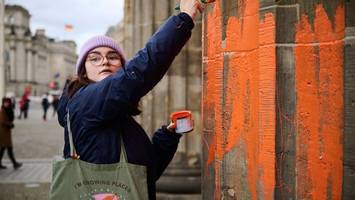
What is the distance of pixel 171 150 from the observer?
2.41 m

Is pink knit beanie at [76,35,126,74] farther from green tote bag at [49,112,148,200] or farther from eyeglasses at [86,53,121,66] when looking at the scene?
green tote bag at [49,112,148,200]

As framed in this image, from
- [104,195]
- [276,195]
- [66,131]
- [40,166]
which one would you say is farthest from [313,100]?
[40,166]

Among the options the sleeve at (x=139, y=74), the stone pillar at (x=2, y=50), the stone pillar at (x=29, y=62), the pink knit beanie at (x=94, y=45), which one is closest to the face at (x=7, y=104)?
the pink knit beanie at (x=94, y=45)

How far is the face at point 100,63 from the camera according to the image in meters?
2.27

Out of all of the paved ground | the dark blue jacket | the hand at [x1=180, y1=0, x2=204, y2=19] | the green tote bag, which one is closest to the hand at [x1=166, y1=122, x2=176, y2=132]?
the dark blue jacket

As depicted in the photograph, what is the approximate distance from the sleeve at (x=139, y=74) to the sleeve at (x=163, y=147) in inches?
15.4

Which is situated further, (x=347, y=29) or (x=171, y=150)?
(x=171, y=150)

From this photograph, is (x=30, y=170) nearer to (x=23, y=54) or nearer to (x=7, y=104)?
(x=7, y=104)

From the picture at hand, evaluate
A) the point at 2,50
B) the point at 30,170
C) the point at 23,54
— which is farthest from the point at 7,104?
the point at 23,54

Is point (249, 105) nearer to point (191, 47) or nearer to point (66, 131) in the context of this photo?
point (66, 131)

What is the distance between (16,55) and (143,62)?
91.7 meters

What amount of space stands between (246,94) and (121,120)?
1.88 feet

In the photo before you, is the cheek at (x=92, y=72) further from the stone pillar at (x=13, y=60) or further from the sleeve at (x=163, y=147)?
the stone pillar at (x=13, y=60)

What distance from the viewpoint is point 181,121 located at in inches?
96.8
